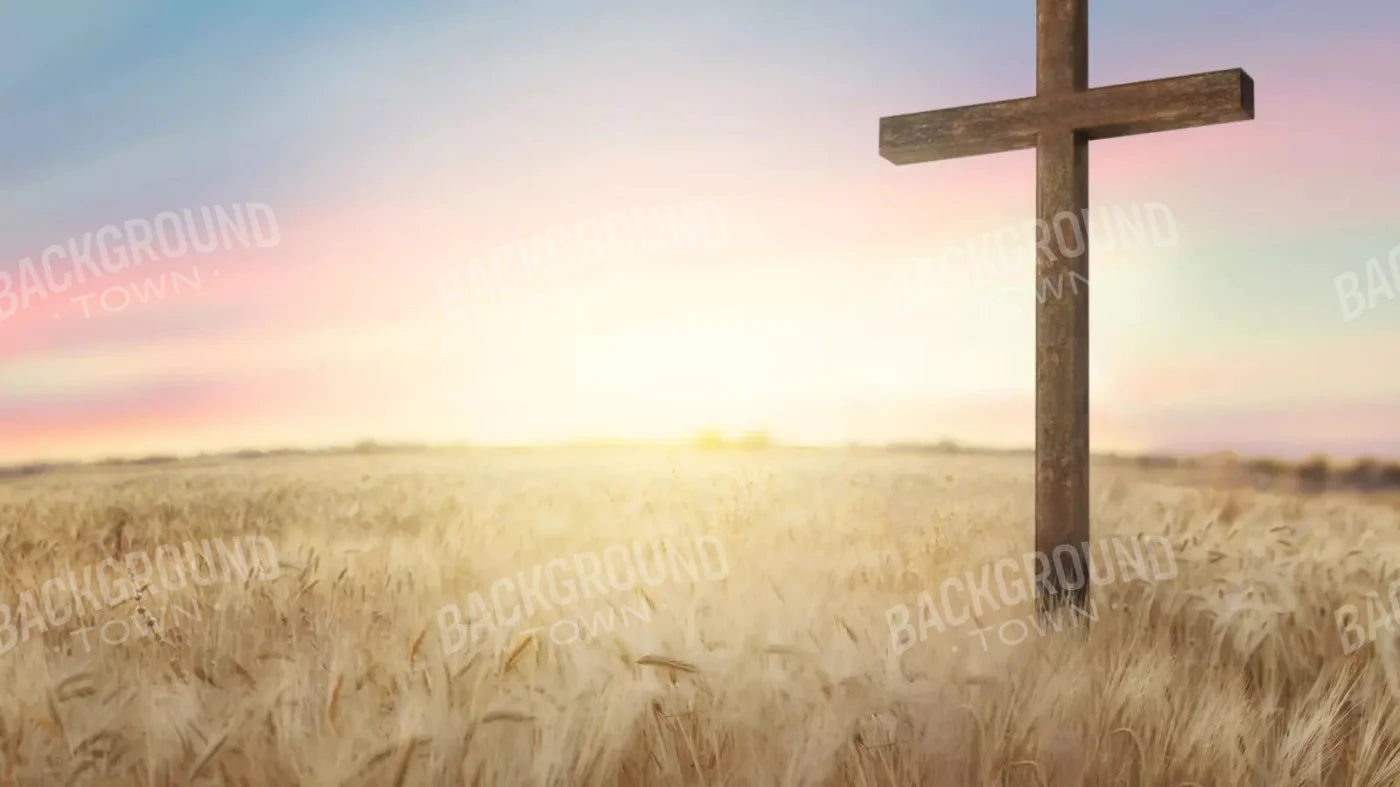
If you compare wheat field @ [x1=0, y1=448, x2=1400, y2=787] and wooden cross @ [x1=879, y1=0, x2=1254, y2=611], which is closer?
wheat field @ [x1=0, y1=448, x2=1400, y2=787]

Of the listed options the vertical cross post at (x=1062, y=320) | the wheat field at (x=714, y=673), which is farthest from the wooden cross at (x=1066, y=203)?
the wheat field at (x=714, y=673)

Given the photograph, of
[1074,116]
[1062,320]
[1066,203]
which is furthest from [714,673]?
[1074,116]

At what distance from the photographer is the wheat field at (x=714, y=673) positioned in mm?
2438

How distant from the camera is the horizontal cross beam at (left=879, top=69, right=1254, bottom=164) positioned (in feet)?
12.2

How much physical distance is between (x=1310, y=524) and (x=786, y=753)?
506 centimetres

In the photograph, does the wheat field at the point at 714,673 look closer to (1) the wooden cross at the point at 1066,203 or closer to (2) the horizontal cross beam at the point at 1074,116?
(1) the wooden cross at the point at 1066,203

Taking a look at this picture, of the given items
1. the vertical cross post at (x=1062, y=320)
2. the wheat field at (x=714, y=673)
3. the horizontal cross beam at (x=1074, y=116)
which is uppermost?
the horizontal cross beam at (x=1074, y=116)

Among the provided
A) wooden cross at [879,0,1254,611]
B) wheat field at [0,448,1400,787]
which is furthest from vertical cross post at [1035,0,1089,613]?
wheat field at [0,448,1400,787]

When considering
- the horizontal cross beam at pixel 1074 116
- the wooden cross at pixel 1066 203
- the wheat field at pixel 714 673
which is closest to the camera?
the wheat field at pixel 714 673

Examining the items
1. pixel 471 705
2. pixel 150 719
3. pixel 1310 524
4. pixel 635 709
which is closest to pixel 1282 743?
pixel 635 709

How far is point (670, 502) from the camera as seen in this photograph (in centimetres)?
716

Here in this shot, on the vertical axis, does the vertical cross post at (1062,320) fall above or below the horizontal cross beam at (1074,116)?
below

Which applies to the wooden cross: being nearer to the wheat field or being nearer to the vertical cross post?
the vertical cross post

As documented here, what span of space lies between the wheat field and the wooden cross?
39 centimetres
